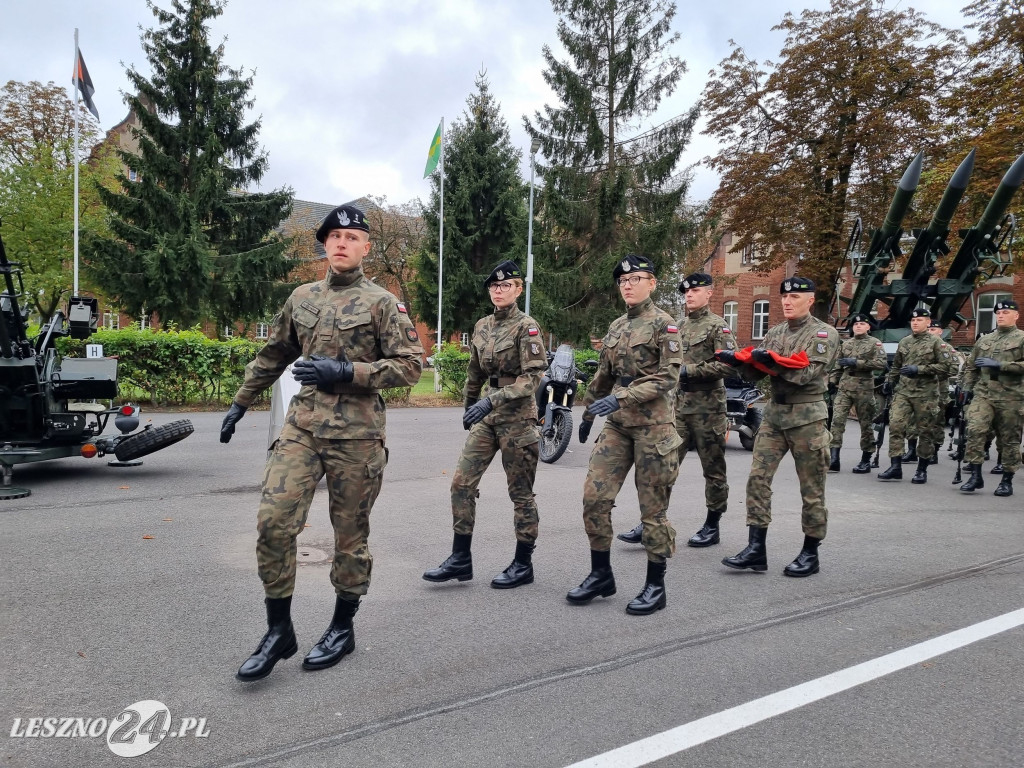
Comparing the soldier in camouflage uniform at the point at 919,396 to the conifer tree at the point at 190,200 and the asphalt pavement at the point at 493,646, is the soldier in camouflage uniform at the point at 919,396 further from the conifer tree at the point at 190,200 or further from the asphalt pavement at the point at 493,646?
the conifer tree at the point at 190,200

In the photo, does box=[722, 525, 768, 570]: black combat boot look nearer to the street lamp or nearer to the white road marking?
the white road marking

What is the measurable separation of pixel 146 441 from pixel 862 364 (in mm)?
8708

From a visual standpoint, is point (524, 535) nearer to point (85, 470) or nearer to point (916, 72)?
point (85, 470)

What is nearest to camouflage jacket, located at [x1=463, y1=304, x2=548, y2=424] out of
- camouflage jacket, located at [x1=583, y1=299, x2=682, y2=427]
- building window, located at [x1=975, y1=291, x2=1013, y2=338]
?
camouflage jacket, located at [x1=583, y1=299, x2=682, y2=427]

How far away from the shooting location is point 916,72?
24.2 meters

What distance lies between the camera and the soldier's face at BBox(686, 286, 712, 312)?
6.04 meters

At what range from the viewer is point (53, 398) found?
7.65 meters


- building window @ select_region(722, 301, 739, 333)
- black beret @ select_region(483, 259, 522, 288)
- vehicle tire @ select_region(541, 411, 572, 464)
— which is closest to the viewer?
black beret @ select_region(483, 259, 522, 288)

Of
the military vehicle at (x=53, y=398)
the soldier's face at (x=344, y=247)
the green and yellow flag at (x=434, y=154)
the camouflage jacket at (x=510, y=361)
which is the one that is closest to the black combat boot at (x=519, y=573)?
the camouflage jacket at (x=510, y=361)

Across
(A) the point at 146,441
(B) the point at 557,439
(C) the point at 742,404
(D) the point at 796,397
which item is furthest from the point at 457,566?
(C) the point at 742,404

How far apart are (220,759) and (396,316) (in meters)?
1.92

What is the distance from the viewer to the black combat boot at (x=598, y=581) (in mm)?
4457

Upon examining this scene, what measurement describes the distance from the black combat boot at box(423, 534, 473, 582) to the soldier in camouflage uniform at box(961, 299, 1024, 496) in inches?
257

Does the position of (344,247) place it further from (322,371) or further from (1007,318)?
(1007,318)
